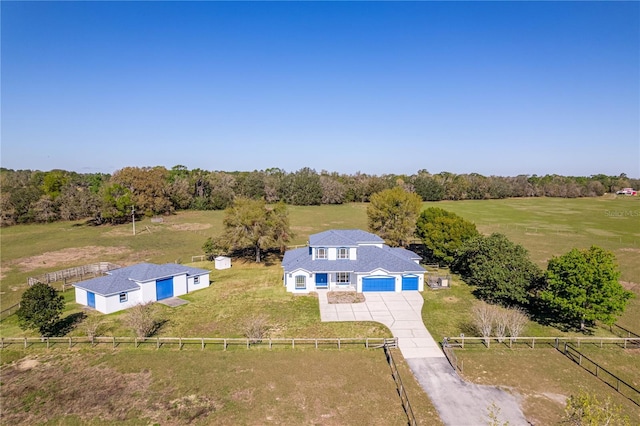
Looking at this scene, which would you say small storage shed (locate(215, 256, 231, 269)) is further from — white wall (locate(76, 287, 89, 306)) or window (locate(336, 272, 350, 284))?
window (locate(336, 272, 350, 284))

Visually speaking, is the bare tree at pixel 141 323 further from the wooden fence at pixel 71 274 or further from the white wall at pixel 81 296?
the wooden fence at pixel 71 274

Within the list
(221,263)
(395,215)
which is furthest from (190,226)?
(395,215)

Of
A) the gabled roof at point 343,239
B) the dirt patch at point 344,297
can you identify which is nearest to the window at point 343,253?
the gabled roof at point 343,239

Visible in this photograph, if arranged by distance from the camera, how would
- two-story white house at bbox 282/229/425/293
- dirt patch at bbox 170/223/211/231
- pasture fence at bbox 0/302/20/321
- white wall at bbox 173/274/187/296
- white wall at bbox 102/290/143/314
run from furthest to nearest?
dirt patch at bbox 170/223/211/231
two-story white house at bbox 282/229/425/293
white wall at bbox 173/274/187/296
white wall at bbox 102/290/143/314
pasture fence at bbox 0/302/20/321

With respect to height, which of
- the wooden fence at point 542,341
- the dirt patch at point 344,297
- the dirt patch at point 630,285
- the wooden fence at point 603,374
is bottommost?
the wooden fence at point 603,374

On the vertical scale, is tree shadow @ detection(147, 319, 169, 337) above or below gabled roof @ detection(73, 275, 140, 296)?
below

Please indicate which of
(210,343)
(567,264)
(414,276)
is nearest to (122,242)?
(210,343)

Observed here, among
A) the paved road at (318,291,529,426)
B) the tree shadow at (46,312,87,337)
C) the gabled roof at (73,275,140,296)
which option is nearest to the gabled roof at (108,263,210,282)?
the gabled roof at (73,275,140,296)
